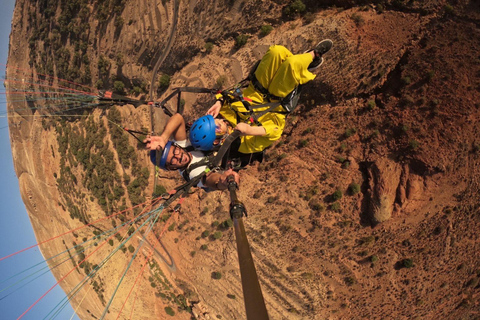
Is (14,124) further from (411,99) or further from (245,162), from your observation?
Answer: (411,99)

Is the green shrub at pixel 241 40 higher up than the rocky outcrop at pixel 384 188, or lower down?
higher up

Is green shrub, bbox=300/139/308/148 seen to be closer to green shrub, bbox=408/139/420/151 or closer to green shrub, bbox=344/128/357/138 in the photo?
green shrub, bbox=344/128/357/138

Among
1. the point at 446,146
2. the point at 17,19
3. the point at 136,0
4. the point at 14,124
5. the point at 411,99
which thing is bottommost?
the point at 446,146

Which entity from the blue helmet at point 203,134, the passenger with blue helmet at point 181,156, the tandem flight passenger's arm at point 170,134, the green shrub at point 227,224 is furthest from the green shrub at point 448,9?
the green shrub at point 227,224

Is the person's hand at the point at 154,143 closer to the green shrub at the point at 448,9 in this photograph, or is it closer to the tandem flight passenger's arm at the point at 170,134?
the tandem flight passenger's arm at the point at 170,134

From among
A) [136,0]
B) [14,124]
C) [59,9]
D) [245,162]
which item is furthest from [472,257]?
[14,124]

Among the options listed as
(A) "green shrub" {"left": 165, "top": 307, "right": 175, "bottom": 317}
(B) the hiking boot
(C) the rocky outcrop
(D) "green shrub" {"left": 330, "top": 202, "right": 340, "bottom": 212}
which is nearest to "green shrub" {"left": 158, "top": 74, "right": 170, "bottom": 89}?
(B) the hiking boot
